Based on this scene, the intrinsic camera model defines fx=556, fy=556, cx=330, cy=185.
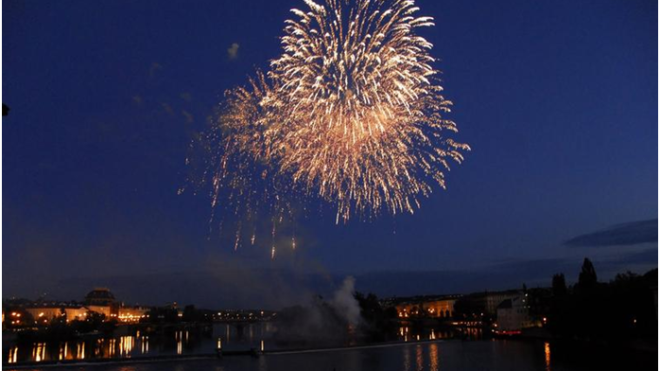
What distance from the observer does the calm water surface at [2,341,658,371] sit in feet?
101

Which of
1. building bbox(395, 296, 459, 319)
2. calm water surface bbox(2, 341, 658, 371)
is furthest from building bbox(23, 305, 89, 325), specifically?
building bbox(395, 296, 459, 319)

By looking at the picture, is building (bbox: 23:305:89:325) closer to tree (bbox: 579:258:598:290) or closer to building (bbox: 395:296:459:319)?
tree (bbox: 579:258:598:290)

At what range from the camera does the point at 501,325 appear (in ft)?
242

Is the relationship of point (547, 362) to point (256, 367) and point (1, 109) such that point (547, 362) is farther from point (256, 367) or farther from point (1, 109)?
point (1, 109)

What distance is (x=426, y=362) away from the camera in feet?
112

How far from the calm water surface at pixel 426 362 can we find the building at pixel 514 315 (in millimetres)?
31116

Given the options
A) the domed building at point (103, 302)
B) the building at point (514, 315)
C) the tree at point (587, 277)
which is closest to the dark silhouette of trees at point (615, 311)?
the tree at point (587, 277)

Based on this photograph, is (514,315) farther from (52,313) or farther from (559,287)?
(52,313)

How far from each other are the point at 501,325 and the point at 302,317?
2779 centimetres

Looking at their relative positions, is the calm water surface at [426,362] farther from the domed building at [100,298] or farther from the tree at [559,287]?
the domed building at [100,298]

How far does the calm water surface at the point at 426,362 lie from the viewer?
30.7 metres

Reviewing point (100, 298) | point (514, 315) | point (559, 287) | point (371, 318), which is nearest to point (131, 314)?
point (100, 298)

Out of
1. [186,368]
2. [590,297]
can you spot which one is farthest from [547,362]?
[186,368]

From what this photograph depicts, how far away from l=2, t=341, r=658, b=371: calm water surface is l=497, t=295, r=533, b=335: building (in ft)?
102
